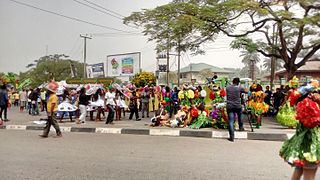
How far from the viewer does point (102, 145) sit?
896cm

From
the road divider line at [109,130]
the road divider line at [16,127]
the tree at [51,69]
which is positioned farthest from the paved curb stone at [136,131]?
the tree at [51,69]

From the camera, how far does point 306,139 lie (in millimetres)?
4543

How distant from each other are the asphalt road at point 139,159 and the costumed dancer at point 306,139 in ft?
3.81

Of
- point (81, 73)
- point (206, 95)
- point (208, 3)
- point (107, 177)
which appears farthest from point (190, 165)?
point (81, 73)

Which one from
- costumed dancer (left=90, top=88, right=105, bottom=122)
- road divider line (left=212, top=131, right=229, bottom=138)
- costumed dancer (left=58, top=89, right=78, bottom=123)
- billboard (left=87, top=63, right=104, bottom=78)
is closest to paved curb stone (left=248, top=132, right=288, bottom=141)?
road divider line (left=212, top=131, right=229, bottom=138)

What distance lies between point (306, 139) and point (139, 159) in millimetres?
3491

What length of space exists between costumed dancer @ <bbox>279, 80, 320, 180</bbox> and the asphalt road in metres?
1.16

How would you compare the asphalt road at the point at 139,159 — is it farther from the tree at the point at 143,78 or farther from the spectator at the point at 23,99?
the tree at the point at 143,78

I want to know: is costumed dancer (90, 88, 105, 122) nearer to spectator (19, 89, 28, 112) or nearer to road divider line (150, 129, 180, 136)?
road divider line (150, 129, 180, 136)

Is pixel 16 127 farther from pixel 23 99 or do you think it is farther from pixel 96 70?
pixel 96 70

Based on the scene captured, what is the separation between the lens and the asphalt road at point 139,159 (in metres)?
5.81

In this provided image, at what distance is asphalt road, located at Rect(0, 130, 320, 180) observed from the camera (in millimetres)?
5812

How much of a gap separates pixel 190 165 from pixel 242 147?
2.62 metres

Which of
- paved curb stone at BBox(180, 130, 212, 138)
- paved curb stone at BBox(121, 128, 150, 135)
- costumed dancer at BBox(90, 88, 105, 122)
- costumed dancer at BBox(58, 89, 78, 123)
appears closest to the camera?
paved curb stone at BBox(180, 130, 212, 138)
